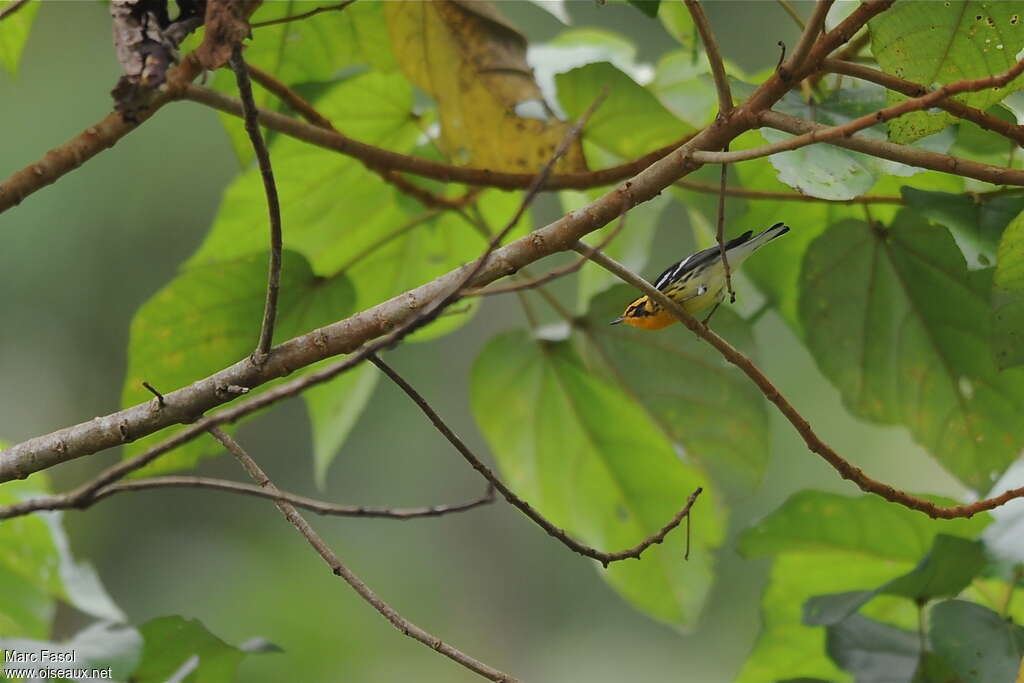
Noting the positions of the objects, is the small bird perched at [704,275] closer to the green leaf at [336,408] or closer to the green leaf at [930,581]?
the green leaf at [930,581]

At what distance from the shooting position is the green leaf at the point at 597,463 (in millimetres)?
Result: 1732

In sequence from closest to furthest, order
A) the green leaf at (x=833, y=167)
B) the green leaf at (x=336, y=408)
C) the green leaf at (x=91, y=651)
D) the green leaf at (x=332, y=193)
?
the green leaf at (x=833, y=167), the green leaf at (x=91, y=651), the green leaf at (x=332, y=193), the green leaf at (x=336, y=408)

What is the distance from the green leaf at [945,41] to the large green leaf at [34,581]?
1287mm

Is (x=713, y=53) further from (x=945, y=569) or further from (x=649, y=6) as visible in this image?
(x=945, y=569)

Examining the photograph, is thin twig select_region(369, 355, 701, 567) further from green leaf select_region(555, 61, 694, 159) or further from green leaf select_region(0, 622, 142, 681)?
green leaf select_region(555, 61, 694, 159)

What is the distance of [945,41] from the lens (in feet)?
3.56

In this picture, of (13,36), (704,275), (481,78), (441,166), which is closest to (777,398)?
(704,275)

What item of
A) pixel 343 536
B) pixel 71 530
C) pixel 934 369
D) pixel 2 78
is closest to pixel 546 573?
pixel 343 536

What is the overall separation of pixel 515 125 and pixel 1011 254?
716 mm

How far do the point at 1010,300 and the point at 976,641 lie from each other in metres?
0.45

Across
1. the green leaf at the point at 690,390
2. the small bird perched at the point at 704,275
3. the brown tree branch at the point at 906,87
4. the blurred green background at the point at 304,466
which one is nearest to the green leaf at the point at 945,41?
the brown tree branch at the point at 906,87

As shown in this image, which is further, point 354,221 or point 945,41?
point 354,221

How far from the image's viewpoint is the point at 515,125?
1.50 metres

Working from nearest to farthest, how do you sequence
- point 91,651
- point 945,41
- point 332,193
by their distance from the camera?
point 945,41 → point 91,651 → point 332,193
